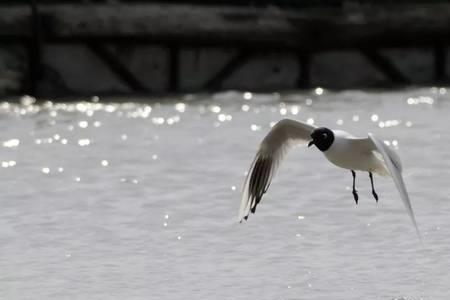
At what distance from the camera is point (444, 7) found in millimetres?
22906

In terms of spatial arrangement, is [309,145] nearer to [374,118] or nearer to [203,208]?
[203,208]

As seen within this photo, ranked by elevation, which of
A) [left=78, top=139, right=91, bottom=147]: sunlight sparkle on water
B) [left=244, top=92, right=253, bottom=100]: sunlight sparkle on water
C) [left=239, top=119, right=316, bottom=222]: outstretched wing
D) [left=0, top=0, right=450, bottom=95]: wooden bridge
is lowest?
[left=244, top=92, right=253, bottom=100]: sunlight sparkle on water

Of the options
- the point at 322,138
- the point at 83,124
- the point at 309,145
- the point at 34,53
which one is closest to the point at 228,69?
the point at 34,53

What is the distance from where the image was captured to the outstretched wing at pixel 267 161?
10.9 meters

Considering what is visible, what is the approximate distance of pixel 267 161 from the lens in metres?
11.0

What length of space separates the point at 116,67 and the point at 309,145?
38.1ft

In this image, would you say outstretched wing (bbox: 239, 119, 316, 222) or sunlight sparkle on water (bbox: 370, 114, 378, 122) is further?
sunlight sparkle on water (bbox: 370, 114, 378, 122)

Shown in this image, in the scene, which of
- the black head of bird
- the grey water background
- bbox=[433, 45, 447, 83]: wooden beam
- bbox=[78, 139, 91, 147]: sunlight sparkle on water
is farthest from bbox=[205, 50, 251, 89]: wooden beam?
the black head of bird

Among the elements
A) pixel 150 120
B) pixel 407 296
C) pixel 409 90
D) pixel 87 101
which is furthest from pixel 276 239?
pixel 409 90

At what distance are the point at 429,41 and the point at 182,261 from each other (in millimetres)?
13253

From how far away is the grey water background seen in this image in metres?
10.0

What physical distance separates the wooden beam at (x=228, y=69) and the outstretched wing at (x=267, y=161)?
446 inches

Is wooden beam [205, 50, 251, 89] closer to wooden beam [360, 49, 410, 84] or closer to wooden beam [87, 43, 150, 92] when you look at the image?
wooden beam [87, 43, 150, 92]

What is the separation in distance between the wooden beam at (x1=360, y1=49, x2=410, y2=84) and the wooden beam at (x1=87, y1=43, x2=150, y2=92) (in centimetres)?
375
